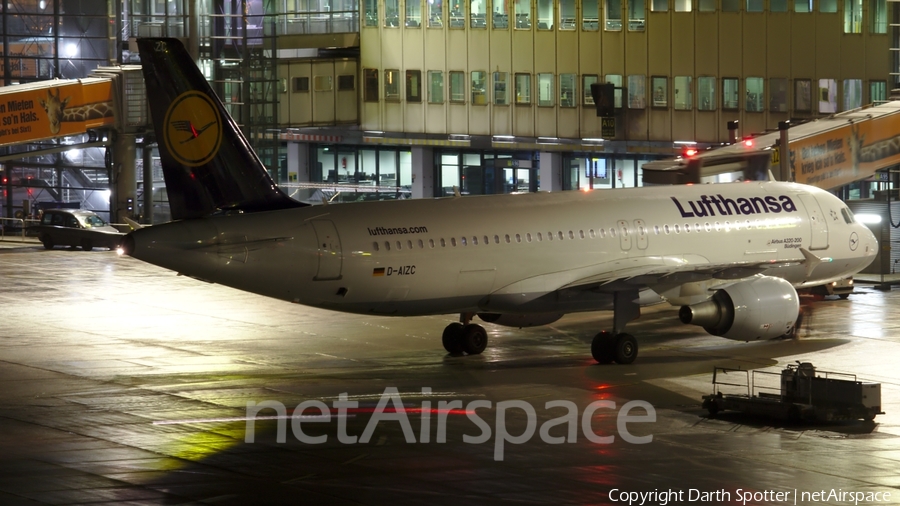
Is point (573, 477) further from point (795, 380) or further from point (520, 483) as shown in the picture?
point (795, 380)

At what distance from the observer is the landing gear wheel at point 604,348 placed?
102ft

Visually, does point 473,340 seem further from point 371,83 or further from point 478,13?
point 371,83

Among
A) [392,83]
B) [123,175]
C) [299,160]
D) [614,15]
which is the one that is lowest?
[123,175]

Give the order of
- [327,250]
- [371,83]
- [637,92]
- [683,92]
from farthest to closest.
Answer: [371,83]
[637,92]
[683,92]
[327,250]

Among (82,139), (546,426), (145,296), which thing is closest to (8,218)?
(82,139)

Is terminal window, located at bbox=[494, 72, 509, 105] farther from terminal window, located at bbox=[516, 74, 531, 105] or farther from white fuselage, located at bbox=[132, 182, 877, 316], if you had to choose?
white fuselage, located at bbox=[132, 182, 877, 316]

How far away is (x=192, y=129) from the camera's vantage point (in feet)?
93.4

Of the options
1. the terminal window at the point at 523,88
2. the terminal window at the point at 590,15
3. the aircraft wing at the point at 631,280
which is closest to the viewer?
the aircraft wing at the point at 631,280

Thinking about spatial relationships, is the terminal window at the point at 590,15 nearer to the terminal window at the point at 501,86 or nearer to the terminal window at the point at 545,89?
the terminal window at the point at 545,89

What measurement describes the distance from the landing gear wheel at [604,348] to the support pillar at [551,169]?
142 ft

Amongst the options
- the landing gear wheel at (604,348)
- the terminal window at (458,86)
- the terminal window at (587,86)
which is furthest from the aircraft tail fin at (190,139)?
the terminal window at (458,86)

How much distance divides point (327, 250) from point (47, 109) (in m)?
36.2

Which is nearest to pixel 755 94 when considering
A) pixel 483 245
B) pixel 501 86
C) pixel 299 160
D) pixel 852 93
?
pixel 852 93

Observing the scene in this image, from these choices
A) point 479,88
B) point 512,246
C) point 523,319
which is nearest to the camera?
point 512,246
